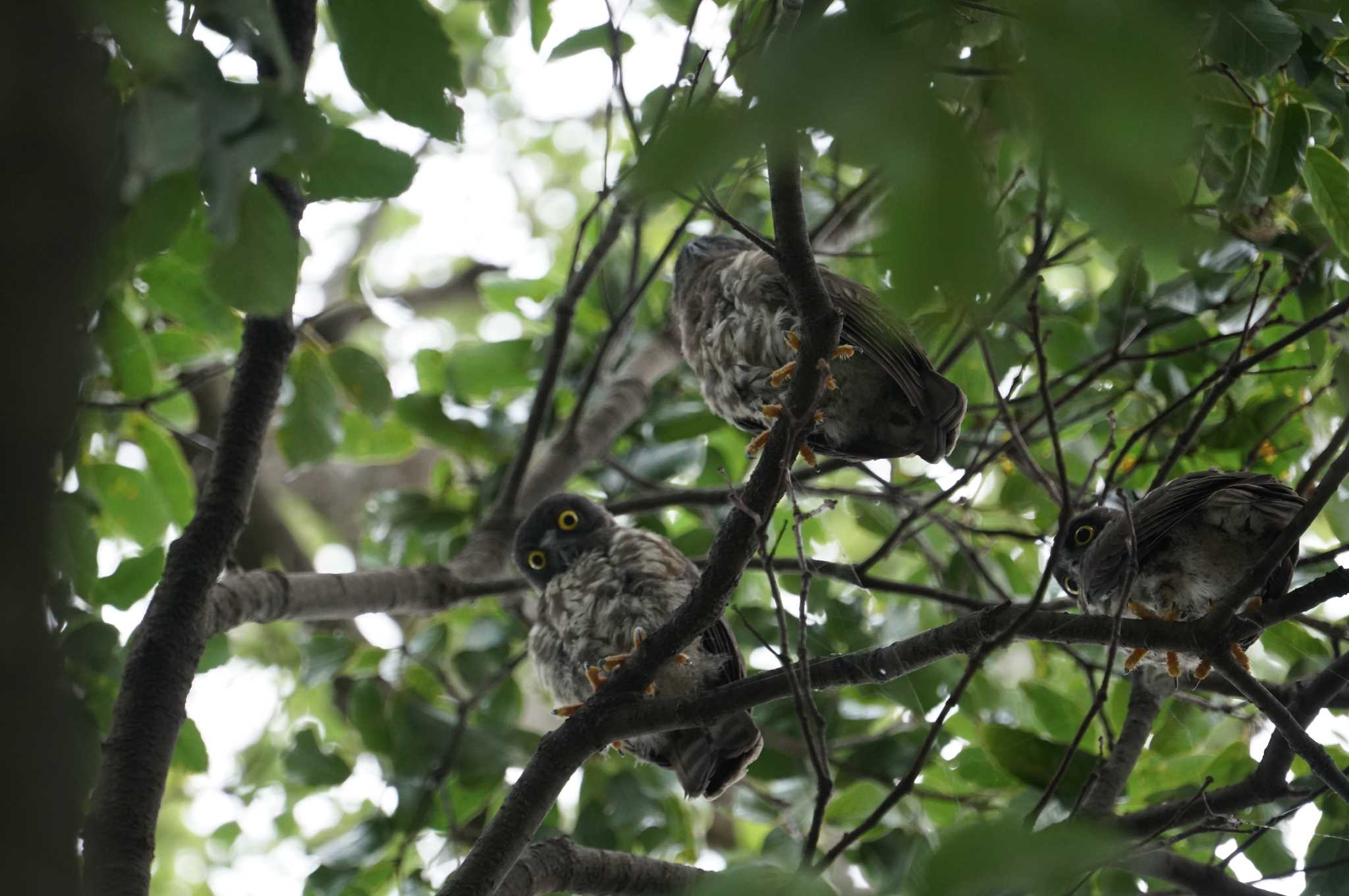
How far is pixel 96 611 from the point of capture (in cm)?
336

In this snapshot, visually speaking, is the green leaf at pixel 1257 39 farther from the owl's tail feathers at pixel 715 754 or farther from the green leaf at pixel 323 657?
the green leaf at pixel 323 657

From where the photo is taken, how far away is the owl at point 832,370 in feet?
10.7

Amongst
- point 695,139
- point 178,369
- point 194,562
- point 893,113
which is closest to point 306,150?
point 695,139


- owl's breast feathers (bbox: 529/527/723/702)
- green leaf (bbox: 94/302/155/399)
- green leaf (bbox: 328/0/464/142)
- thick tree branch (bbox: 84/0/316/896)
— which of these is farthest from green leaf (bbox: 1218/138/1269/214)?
green leaf (bbox: 94/302/155/399)

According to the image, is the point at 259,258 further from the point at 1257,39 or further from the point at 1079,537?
the point at 1079,537

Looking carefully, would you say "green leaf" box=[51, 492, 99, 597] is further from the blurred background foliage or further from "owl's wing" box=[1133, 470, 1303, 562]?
"owl's wing" box=[1133, 470, 1303, 562]

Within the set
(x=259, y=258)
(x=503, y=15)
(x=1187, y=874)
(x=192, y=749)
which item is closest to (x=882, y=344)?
(x=503, y=15)

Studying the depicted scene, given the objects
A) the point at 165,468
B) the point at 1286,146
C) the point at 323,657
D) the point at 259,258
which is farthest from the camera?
the point at 323,657

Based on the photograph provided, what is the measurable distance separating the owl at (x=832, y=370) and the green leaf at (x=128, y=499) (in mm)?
1972

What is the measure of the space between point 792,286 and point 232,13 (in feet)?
4.66

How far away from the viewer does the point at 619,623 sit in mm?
3988

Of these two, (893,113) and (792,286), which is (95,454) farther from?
(893,113)

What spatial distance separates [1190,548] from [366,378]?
2796 mm

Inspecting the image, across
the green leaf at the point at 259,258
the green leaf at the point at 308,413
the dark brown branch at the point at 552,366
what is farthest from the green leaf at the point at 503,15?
the green leaf at the point at 259,258
